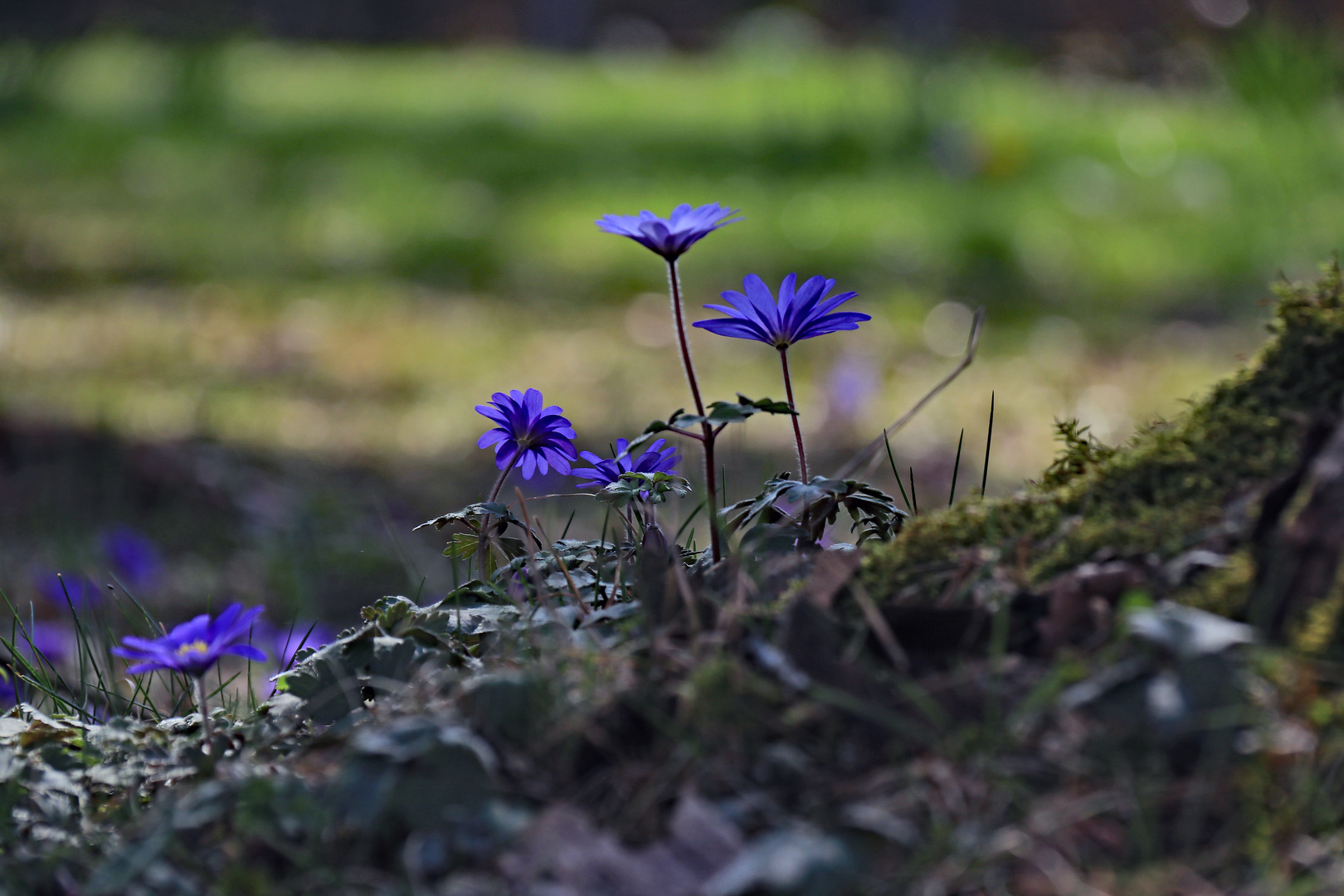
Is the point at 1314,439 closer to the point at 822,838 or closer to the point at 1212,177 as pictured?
the point at 822,838

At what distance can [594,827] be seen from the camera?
0.85 m

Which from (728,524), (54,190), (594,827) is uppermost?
(54,190)

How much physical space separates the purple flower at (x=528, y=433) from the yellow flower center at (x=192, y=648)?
0.32 metres

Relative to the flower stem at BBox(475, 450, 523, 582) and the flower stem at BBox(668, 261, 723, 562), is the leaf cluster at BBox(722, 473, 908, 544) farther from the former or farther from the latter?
the flower stem at BBox(475, 450, 523, 582)

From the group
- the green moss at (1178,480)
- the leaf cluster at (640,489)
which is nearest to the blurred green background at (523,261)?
the leaf cluster at (640,489)

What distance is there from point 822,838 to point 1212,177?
8.57 metres

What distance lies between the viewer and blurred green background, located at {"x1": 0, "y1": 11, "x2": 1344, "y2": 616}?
431 cm

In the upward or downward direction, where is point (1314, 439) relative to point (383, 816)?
upward

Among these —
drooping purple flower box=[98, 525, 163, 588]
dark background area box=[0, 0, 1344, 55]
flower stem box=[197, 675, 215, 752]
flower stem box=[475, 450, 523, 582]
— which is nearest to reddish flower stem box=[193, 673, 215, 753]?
flower stem box=[197, 675, 215, 752]

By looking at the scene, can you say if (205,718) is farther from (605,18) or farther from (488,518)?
(605,18)

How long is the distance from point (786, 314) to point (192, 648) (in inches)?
23.2

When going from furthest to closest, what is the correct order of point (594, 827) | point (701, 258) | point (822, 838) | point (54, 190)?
point (54, 190) < point (701, 258) < point (594, 827) < point (822, 838)

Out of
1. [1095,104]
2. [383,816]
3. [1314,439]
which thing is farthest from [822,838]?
[1095,104]

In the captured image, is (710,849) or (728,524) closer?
(710,849)
